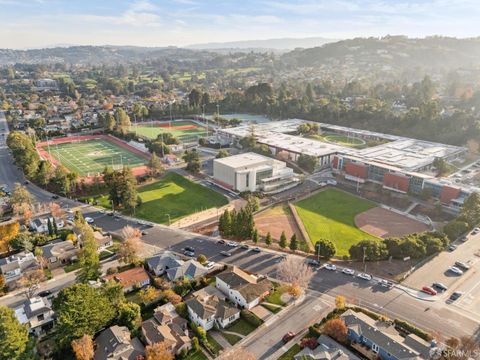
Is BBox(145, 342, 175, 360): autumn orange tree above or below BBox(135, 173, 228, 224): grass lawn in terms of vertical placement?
above

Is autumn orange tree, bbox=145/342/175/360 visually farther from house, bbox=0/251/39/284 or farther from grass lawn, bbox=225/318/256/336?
house, bbox=0/251/39/284

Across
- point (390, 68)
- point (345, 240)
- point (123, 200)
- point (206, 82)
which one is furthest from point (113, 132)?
point (390, 68)

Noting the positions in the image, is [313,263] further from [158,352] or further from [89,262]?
[89,262]

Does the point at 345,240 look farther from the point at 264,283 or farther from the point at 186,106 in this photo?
the point at 186,106

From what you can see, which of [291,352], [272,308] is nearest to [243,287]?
[272,308]

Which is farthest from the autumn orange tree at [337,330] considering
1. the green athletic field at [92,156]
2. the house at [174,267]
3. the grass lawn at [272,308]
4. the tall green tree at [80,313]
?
the green athletic field at [92,156]

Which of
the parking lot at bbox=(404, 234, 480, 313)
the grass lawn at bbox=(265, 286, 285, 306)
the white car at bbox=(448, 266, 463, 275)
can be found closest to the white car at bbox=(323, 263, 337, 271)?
the grass lawn at bbox=(265, 286, 285, 306)

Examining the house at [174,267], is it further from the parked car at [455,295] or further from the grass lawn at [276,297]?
the parked car at [455,295]
